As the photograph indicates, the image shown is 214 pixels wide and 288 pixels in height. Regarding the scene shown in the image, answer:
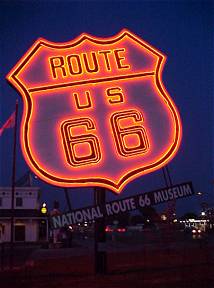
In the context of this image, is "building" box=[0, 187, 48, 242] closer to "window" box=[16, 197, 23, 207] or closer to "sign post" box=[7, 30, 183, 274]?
"window" box=[16, 197, 23, 207]

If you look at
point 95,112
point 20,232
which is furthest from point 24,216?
point 95,112

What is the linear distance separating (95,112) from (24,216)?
37290 mm

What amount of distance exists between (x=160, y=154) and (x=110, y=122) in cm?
Answer: 139

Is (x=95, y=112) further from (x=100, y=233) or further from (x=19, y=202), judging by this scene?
(x=19, y=202)

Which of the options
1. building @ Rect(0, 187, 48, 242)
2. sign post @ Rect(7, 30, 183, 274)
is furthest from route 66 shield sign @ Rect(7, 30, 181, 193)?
building @ Rect(0, 187, 48, 242)

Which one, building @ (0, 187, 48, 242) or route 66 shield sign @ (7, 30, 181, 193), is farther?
building @ (0, 187, 48, 242)

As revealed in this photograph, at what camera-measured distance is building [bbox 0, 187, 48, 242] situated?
49000mm

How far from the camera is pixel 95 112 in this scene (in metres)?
13.1

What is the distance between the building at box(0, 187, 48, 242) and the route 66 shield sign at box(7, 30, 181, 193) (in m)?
34.5

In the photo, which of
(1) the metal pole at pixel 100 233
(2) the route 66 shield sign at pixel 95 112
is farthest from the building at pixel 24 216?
(2) the route 66 shield sign at pixel 95 112

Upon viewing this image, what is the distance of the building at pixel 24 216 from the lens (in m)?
49.0

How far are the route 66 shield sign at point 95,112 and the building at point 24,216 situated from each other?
3454cm

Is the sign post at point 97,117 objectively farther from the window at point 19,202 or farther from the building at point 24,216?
the window at point 19,202

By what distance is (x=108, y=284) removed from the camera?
38.4ft
